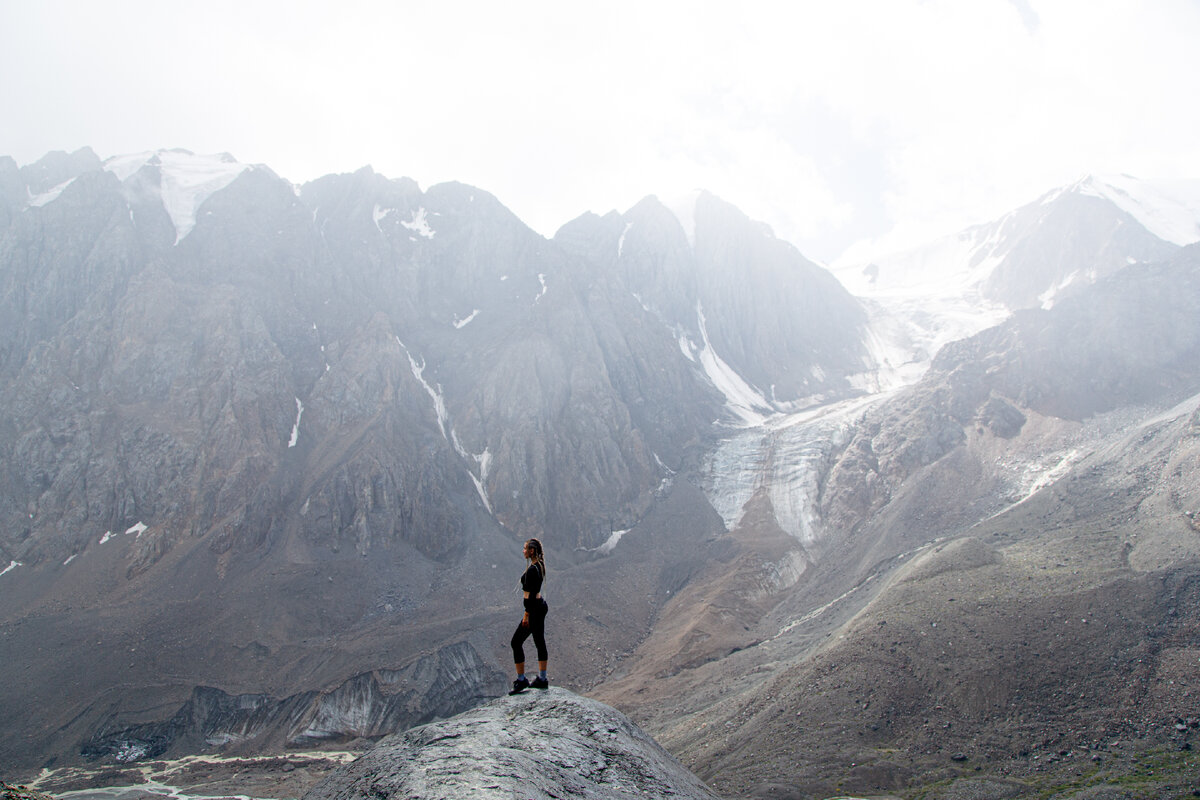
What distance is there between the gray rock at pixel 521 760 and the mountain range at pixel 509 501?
3518 centimetres

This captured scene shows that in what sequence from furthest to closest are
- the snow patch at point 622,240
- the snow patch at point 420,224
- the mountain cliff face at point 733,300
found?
the snow patch at point 622,240 < the mountain cliff face at point 733,300 < the snow patch at point 420,224

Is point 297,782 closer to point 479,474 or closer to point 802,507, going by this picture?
point 479,474

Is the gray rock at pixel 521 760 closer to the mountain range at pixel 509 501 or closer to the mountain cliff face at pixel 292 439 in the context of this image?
the mountain range at pixel 509 501

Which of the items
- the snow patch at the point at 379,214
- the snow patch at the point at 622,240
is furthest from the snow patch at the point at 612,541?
the snow patch at the point at 622,240

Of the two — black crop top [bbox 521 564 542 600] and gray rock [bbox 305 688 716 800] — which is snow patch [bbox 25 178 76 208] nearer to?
black crop top [bbox 521 564 542 600]

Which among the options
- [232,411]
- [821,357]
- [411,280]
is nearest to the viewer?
[232,411]

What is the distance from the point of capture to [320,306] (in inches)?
4769

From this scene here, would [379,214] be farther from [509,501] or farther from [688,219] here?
[688,219]

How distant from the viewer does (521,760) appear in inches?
364

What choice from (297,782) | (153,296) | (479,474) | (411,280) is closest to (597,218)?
(411,280)

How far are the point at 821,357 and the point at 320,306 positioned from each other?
129 m

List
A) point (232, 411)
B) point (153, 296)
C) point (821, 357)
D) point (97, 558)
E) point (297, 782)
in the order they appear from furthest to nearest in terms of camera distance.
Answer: point (821, 357)
point (153, 296)
point (232, 411)
point (97, 558)
point (297, 782)

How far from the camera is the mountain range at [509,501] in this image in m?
49.6

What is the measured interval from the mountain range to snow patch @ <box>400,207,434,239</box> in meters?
1.32
